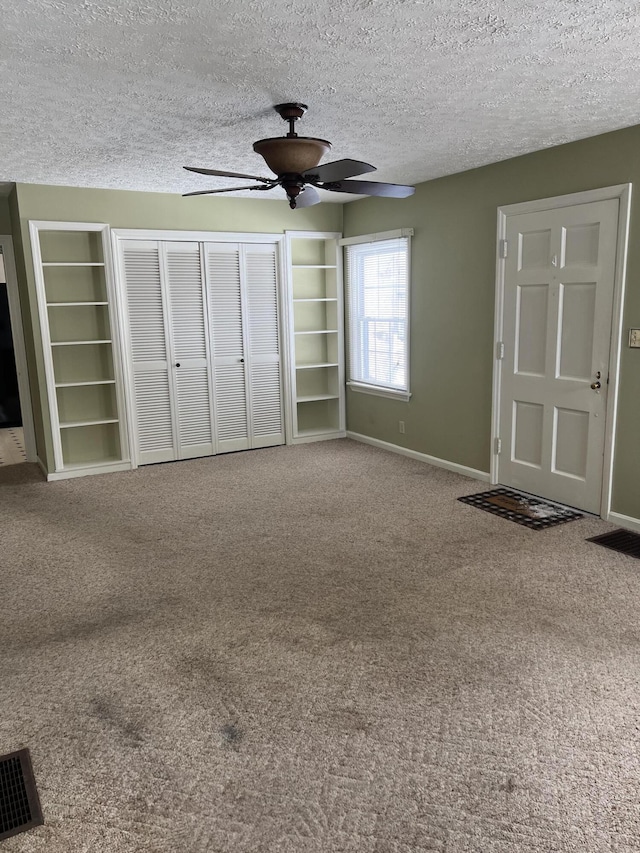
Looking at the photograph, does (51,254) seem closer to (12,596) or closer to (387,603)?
(12,596)

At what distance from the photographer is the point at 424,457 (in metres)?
5.73

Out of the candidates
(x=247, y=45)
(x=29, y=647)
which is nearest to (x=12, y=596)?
(x=29, y=647)

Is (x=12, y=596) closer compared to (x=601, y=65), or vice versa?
(x=601, y=65)

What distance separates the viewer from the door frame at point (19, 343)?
18.7 ft

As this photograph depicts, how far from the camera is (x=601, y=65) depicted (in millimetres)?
2691

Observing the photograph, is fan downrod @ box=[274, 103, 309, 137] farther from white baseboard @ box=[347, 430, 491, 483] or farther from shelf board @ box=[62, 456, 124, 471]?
shelf board @ box=[62, 456, 124, 471]

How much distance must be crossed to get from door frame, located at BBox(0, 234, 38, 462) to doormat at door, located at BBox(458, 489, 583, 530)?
4.09 metres

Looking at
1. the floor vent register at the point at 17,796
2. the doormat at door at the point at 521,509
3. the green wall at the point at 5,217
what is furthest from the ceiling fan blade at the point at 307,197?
the green wall at the point at 5,217

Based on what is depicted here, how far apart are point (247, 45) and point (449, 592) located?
2610 mm

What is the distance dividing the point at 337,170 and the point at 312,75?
396 mm

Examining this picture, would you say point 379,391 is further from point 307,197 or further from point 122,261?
Answer: point 307,197

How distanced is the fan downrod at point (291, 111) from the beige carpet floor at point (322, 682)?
93.8 inches

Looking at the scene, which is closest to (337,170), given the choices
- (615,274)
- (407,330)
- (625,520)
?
(615,274)

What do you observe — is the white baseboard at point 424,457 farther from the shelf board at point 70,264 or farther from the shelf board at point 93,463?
the shelf board at point 70,264
